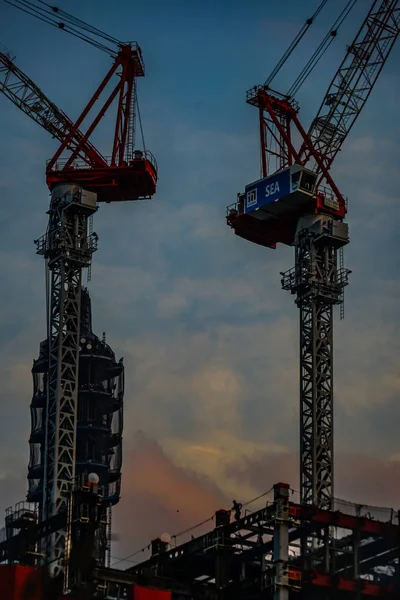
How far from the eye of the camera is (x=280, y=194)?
194 metres

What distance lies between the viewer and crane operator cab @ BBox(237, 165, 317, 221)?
194 metres

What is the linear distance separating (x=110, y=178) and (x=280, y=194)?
60.3ft

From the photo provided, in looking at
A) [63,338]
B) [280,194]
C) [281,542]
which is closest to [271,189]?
[280,194]

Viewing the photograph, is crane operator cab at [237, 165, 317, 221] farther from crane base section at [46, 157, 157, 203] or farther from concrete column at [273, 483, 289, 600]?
concrete column at [273, 483, 289, 600]

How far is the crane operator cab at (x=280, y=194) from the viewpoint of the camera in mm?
193625

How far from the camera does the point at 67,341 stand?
592 feet

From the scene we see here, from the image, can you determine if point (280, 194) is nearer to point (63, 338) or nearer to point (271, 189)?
point (271, 189)

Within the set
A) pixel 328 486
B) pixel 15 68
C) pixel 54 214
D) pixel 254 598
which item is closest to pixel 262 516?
pixel 254 598

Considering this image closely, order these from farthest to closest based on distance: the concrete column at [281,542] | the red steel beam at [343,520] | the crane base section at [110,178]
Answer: the crane base section at [110,178] < the red steel beam at [343,520] < the concrete column at [281,542]

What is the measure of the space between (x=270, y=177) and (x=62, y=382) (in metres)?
34.8

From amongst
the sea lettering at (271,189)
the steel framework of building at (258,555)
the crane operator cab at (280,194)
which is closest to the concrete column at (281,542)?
the steel framework of building at (258,555)

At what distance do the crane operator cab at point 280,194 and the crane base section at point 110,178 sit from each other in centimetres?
1141

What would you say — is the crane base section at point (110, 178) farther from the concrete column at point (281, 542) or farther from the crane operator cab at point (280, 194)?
the concrete column at point (281, 542)

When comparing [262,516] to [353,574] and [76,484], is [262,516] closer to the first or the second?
[353,574]
